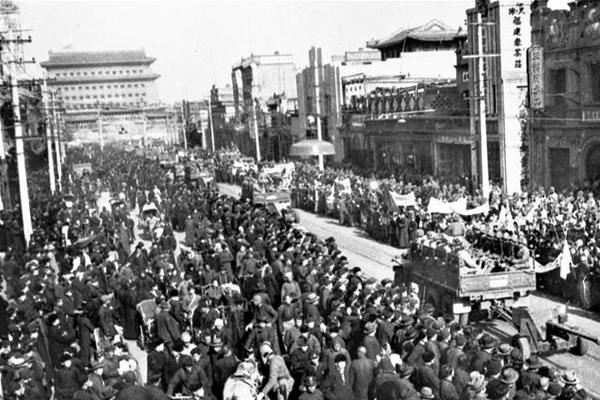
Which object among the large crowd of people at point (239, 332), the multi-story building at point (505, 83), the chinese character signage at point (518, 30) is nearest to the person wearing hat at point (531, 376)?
the large crowd of people at point (239, 332)

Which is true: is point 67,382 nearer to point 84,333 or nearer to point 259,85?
point 84,333

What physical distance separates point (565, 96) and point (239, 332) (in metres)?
19.5

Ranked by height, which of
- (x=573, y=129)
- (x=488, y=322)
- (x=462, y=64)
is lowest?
(x=488, y=322)

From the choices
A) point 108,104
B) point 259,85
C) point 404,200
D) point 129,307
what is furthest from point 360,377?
point 108,104

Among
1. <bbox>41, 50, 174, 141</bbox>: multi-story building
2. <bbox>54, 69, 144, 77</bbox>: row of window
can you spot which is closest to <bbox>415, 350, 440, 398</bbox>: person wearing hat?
<bbox>41, 50, 174, 141</bbox>: multi-story building

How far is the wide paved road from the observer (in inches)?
490

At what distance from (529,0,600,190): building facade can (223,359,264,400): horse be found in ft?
68.8

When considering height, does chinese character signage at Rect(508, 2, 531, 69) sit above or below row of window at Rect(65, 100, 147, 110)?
below

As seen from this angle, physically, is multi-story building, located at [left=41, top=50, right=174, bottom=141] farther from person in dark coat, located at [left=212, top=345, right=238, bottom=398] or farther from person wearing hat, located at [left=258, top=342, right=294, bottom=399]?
person wearing hat, located at [left=258, top=342, right=294, bottom=399]

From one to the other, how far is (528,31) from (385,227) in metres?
11.2

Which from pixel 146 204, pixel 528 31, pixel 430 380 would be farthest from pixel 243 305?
pixel 528 31

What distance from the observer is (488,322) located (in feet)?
48.4

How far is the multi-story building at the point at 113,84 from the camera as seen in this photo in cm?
10850

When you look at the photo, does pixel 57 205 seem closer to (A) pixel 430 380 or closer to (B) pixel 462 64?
(B) pixel 462 64
